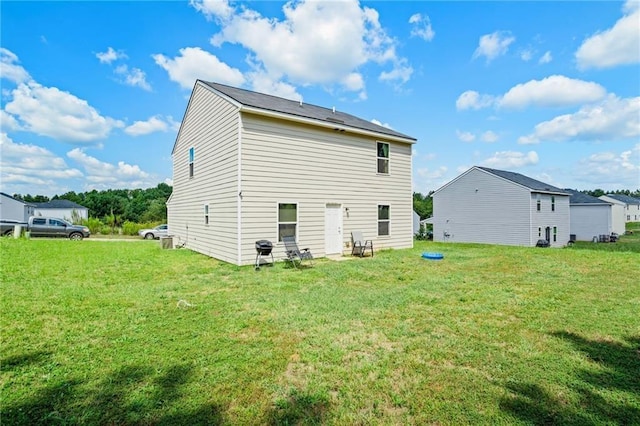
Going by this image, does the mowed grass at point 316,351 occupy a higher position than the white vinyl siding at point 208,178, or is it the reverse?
the white vinyl siding at point 208,178

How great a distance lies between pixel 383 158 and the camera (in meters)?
13.1

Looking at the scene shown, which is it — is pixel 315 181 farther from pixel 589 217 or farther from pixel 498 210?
pixel 589 217

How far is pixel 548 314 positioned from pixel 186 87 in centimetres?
1569

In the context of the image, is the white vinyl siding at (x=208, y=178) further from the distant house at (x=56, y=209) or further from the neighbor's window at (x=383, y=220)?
the distant house at (x=56, y=209)

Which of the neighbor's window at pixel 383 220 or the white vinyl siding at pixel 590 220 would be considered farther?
the white vinyl siding at pixel 590 220

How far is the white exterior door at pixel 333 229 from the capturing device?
11305 mm

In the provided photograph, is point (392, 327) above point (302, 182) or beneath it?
beneath

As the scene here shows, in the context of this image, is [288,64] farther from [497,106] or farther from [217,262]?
[497,106]

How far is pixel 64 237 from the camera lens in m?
18.7

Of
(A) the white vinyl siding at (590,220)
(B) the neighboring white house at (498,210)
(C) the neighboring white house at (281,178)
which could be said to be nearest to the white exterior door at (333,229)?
(C) the neighboring white house at (281,178)

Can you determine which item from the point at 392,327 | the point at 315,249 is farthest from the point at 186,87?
the point at 392,327

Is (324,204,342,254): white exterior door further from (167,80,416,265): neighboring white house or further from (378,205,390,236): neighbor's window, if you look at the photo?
(378,205,390,236): neighbor's window

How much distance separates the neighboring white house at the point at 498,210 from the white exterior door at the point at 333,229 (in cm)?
1837

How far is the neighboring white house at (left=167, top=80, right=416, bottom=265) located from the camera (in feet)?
31.3
